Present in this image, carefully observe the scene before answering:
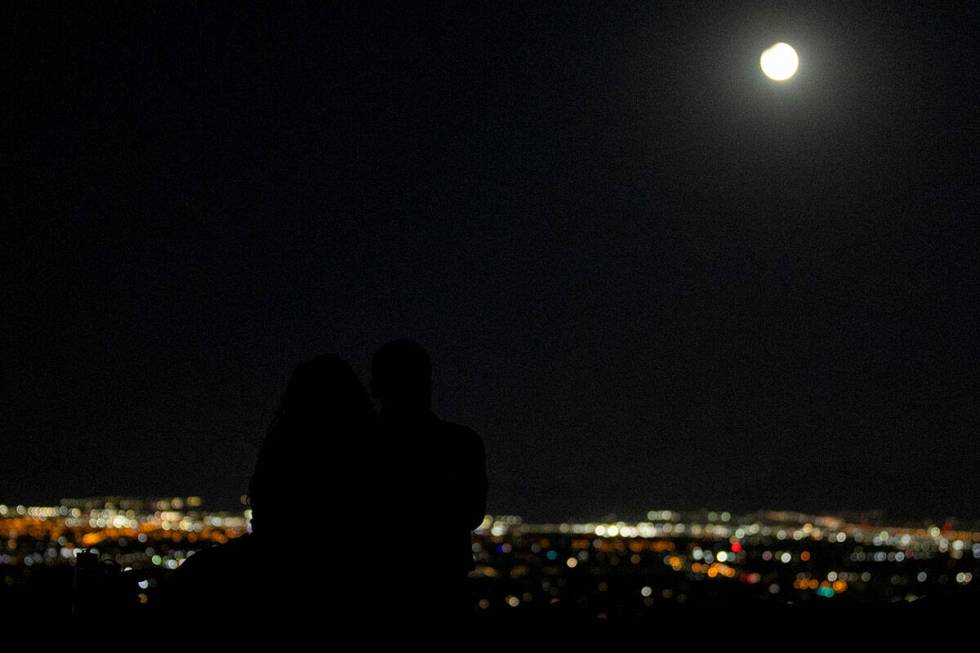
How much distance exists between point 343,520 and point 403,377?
0.55 meters

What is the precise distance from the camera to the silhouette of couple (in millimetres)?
3084

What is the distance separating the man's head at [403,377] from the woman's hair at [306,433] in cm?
23

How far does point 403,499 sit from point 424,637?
1.42 feet

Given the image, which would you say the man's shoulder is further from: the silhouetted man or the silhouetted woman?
the silhouetted woman

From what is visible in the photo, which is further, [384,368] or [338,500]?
[384,368]

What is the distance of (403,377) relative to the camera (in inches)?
137

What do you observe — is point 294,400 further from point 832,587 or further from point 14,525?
point 14,525

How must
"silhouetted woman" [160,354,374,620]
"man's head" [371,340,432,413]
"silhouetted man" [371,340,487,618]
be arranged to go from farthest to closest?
"man's head" [371,340,432,413] → "silhouetted man" [371,340,487,618] → "silhouetted woman" [160,354,374,620]

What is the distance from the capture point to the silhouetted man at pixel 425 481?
3.28 m

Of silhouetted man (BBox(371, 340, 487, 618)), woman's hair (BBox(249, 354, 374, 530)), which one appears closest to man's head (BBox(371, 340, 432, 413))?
silhouetted man (BBox(371, 340, 487, 618))

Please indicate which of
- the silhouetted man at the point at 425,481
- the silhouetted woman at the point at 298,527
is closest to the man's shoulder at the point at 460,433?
the silhouetted man at the point at 425,481

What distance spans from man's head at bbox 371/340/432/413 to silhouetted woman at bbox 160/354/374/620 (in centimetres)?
30

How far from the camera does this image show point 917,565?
57.1 m

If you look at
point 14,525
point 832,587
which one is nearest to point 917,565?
point 832,587
